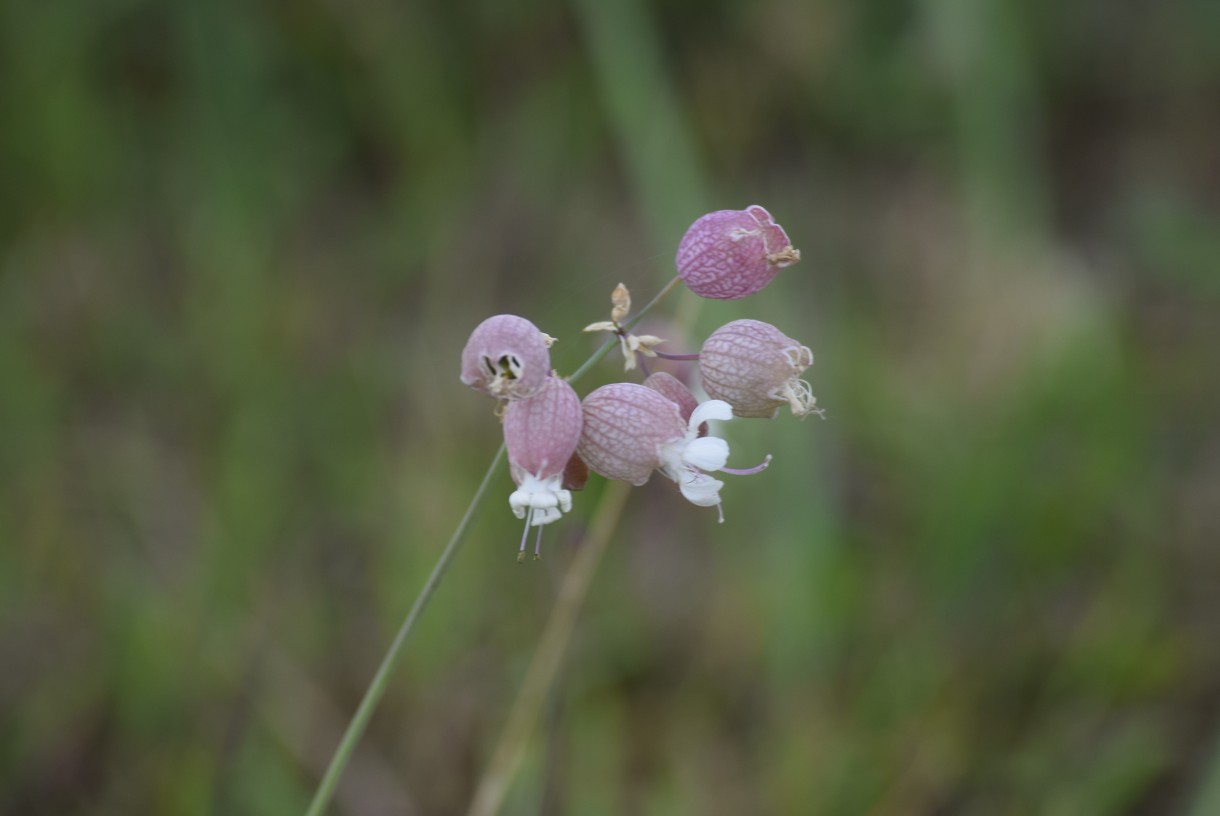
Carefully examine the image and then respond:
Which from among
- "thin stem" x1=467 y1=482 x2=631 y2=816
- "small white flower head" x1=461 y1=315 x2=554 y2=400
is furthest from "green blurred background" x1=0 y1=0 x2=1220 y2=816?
"small white flower head" x1=461 y1=315 x2=554 y2=400

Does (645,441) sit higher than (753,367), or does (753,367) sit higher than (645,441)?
(753,367)

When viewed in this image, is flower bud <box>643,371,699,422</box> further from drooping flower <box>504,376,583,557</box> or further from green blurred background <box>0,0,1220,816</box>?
green blurred background <box>0,0,1220,816</box>

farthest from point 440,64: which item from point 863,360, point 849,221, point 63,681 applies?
point 63,681

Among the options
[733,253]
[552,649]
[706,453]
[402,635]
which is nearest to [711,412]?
[706,453]

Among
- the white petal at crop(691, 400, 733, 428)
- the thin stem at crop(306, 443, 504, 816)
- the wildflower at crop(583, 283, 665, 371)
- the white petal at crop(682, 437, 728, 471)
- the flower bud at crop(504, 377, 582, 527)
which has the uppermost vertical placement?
the wildflower at crop(583, 283, 665, 371)

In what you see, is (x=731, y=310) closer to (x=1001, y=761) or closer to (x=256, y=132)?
(x=1001, y=761)

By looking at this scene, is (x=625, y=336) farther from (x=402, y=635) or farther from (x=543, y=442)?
(x=402, y=635)

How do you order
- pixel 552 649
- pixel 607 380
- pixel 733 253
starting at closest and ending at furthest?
1. pixel 733 253
2. pixel 552 649
3. pixel 607 380

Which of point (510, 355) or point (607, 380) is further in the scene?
point (607, 380)

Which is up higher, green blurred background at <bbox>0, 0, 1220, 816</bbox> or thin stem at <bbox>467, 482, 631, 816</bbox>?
green blurred background at <bbox>0, 0, 1220, 816</bbox>
